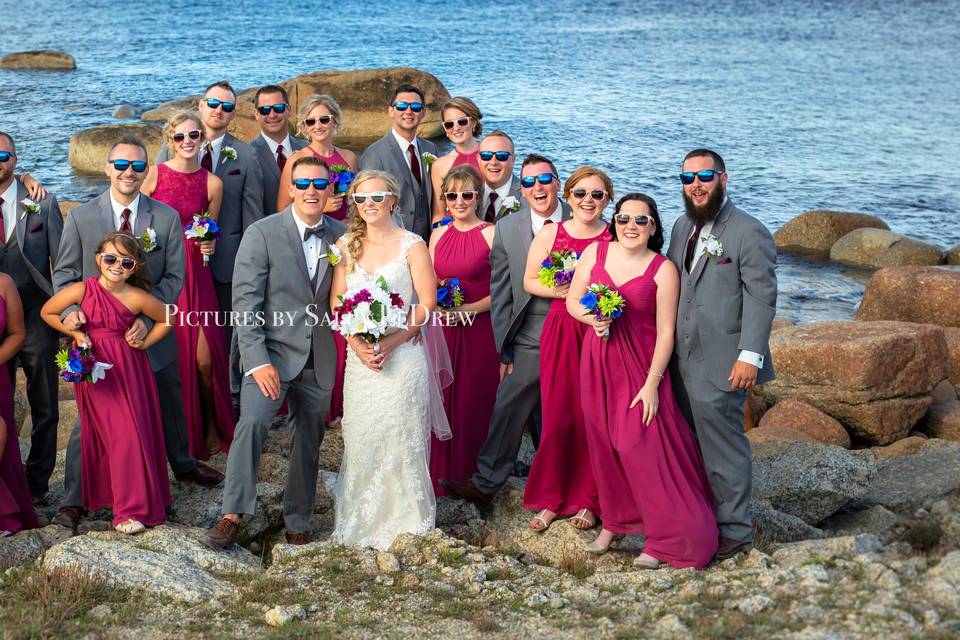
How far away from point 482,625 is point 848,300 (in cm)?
1491

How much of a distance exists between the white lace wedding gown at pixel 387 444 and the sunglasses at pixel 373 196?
34 centimetres

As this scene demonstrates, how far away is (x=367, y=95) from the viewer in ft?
97.1

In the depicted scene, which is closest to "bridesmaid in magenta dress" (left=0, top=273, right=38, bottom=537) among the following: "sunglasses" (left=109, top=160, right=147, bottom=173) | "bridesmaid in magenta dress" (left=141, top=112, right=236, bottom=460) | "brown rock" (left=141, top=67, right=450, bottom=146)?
"sunglasses" (left=109, top=160, right=147, bottom=173)

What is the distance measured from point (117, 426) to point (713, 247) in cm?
400

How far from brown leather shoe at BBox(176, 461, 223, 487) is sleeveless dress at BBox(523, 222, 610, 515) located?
2.35 meters

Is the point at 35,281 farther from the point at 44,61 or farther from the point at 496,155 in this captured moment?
the point at 44,61

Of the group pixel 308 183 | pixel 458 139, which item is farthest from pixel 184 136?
pixel 458 139

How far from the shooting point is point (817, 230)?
22.4 metres

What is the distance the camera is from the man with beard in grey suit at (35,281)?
26.8 ft

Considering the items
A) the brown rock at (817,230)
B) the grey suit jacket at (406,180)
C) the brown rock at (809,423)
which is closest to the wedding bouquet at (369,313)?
the grey suit jacket at (406,180)

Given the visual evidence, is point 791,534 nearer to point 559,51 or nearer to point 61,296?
point 61,296

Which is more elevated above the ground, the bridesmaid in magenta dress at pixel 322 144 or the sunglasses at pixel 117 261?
the bridesmaid in magenta dress at pixel 322 144

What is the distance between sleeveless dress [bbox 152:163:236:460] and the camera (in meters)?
9.05

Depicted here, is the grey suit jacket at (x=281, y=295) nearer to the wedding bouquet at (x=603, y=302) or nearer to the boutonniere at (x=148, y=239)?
the boutonniere at (x=148, y=239)
